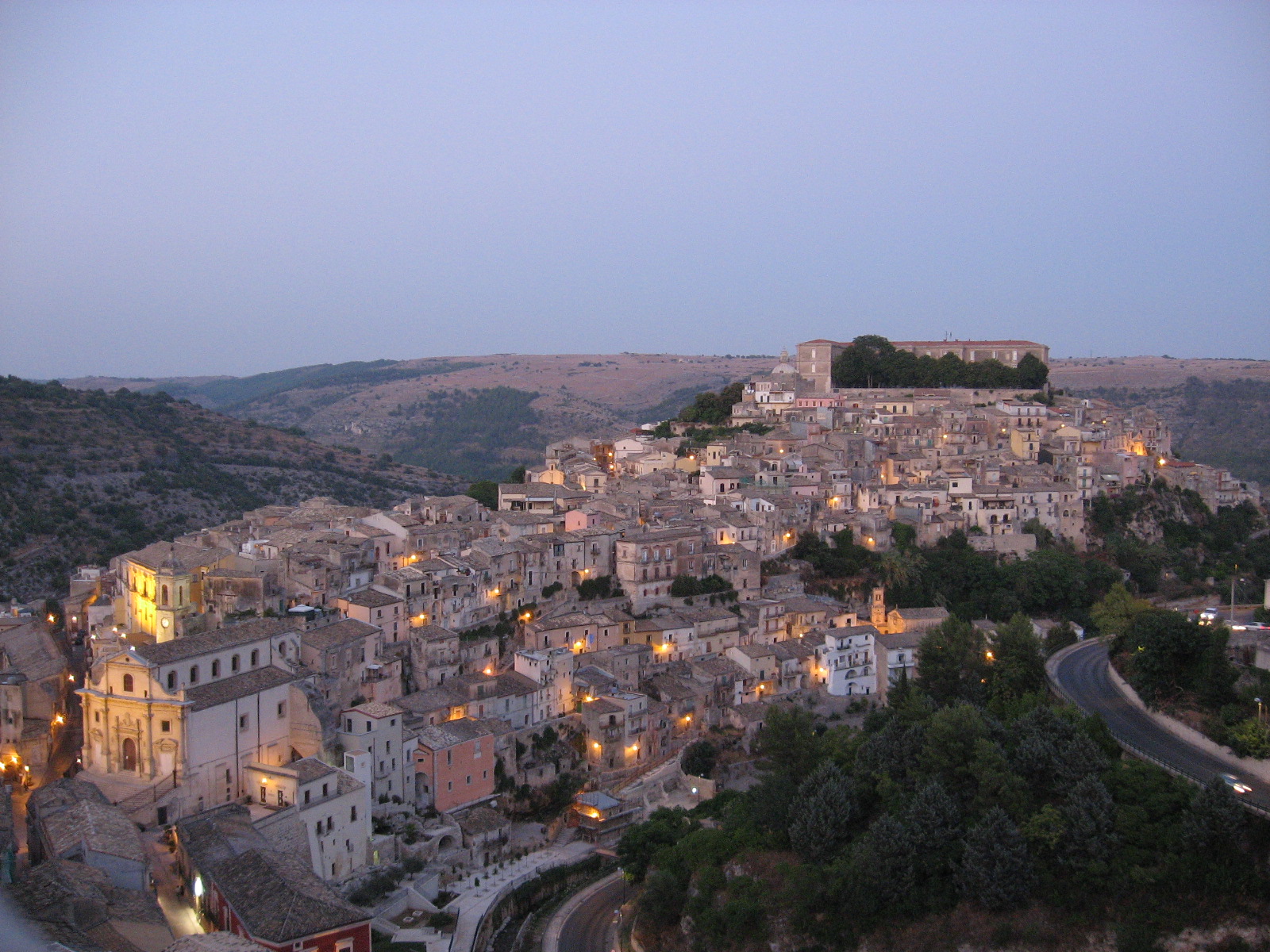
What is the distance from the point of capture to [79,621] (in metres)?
30.2

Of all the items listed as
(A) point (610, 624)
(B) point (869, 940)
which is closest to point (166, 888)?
(B) point (869, 940)

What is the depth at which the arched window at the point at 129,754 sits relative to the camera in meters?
20.2

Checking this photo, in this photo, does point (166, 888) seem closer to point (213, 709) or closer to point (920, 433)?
point (213, 709)

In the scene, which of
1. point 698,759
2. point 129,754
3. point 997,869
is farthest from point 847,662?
point 129,754

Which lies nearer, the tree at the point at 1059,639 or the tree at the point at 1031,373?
the tree at the point at 1059,639

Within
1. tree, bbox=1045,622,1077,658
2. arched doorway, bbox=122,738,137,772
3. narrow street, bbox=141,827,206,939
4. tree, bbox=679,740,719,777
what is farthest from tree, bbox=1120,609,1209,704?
arched doorway, bbox=122,738,137,772

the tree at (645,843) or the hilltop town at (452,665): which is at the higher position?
the hilltop town at (452,665)

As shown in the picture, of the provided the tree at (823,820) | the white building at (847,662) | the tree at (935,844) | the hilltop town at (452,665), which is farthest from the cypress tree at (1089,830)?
the white building at (847,662)

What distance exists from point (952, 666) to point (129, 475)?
1458 inches

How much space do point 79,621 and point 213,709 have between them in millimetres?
12258

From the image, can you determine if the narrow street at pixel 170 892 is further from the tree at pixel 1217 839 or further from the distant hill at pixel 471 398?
the distant hill at pixel 471 398

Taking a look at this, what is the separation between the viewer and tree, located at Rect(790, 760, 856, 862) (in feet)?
65.2

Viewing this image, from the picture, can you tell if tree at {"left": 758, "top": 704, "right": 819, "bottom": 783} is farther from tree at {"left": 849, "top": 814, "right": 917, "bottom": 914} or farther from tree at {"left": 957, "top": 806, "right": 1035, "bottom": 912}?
tree at {"left": 957, "top": 806, "right": 1035, "bottom": 912}

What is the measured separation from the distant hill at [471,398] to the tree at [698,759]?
145 ft
